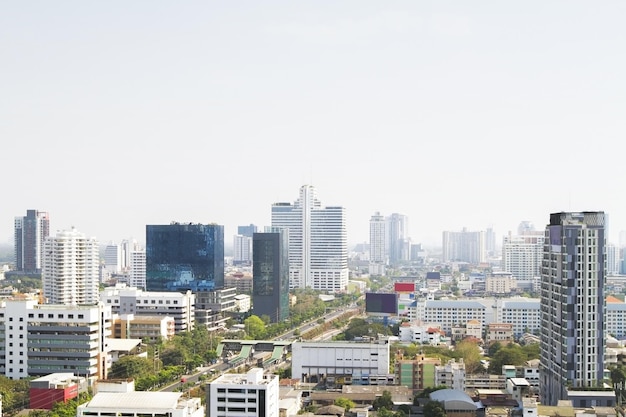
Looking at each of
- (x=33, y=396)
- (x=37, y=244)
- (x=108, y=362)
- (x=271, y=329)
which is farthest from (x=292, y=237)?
(x=33, y=396)

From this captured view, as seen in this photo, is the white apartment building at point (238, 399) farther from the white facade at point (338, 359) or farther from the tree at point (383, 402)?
the white facade at point (338, 359)

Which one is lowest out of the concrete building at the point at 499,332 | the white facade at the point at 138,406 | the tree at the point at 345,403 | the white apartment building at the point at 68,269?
the concrete building at the point at 499,332

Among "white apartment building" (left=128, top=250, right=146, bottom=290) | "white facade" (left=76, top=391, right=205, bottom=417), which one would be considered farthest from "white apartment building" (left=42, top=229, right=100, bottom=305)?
"white facade" (left=76, top=391, right=205, bottom=417)

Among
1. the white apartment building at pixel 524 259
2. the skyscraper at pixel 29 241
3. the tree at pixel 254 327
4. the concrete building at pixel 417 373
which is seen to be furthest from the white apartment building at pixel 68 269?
the white apartment building at pixel 524 259

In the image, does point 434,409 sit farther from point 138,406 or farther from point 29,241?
point 29,241

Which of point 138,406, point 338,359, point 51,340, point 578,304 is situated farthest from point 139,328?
point 578,304

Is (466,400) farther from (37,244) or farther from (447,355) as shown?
(37,244)

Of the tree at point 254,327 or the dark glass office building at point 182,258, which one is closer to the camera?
the tree at point 254,327
